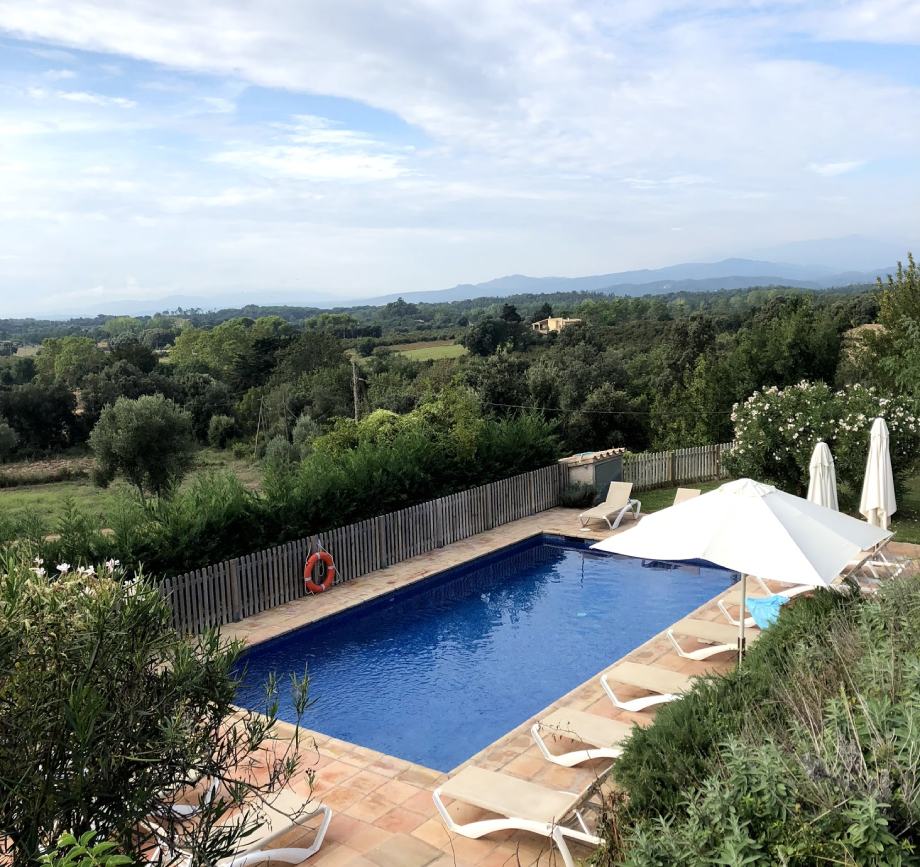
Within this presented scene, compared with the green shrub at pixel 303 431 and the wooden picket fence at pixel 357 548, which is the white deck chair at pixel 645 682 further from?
the green shrub at pixel 303 431

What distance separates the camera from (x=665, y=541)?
7102 mm

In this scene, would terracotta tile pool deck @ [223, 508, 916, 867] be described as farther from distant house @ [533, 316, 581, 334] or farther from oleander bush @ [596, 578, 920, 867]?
distant house @ [533, 316, 581, 334]

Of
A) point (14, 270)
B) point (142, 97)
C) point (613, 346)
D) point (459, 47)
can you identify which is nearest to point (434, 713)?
point (459, 47)

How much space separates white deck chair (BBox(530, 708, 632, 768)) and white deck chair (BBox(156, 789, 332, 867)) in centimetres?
193

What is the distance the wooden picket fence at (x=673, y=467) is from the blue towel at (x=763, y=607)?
9093mm

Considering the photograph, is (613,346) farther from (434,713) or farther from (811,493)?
(434,713)

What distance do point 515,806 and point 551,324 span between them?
6504 cm

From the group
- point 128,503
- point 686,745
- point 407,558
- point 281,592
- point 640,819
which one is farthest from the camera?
point 407,558

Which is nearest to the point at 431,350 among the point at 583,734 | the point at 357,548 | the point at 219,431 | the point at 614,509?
the point at 219,431

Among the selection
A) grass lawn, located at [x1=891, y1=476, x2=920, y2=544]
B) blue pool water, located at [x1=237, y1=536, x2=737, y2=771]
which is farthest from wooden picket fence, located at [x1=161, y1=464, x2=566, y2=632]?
grass lawn, located at [x1=891, y1=476, x2=920, y2=544]

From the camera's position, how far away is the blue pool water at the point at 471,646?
28.4 feet

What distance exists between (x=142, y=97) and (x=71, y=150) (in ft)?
6.89

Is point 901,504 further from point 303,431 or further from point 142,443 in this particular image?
point 303,431

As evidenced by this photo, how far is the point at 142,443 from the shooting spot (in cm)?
2831
